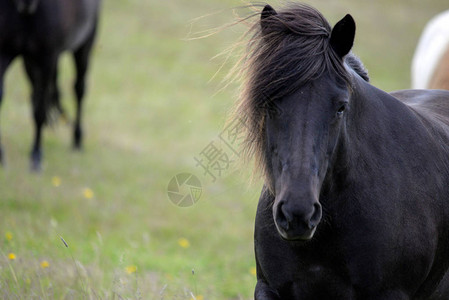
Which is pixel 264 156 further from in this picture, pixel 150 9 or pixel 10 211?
pixel 150 9

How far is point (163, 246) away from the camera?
6.83 meters

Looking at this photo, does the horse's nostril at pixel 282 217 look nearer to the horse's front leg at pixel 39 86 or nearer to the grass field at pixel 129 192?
the grass field at pixel 129 192

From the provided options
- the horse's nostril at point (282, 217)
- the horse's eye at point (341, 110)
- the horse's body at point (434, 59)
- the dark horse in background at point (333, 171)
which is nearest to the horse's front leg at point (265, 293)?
the dark horse in background at point (333, 171)

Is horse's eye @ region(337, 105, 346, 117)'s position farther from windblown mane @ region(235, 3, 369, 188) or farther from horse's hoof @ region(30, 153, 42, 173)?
horse's hoof @ region(30, 153, 42, 173)

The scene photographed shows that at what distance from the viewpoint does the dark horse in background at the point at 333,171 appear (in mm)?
2447

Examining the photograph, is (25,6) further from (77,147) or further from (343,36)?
(343,36)

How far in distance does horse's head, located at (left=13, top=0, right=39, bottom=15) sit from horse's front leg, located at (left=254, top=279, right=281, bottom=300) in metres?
5.54

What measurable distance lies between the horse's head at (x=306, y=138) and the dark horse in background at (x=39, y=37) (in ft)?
18.2

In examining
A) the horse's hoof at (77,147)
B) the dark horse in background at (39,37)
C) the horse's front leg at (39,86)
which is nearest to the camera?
the dark horse in background at (39,37)

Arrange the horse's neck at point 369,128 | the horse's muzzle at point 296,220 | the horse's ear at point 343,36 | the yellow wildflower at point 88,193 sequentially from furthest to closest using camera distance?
the yellow wildflower at point 88,193 → the horse's neck at point 369,128 → the horse's ear at point 343,36 → the horse's muzzle at point 296,220

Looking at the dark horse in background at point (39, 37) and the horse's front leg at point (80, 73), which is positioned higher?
the dark horse in background at point (39, 37)

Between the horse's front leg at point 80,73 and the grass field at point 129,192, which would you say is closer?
the grass field at point 129,192

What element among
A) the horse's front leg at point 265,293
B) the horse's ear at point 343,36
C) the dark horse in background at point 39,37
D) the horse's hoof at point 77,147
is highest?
the horse's ear at point 343,36

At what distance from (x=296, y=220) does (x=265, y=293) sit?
2.42 feet
